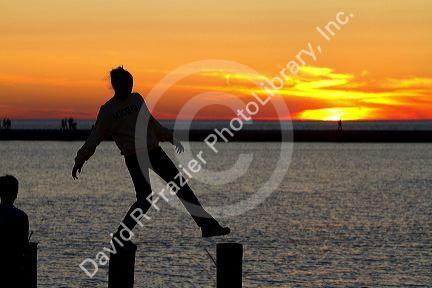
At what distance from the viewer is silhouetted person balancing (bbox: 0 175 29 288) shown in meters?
10.5

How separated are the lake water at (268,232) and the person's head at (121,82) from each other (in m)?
17.6

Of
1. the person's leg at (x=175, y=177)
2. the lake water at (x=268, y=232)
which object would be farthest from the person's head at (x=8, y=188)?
the lake water at (x=268, y=232)

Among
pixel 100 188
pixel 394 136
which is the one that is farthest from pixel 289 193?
pixel 394 136

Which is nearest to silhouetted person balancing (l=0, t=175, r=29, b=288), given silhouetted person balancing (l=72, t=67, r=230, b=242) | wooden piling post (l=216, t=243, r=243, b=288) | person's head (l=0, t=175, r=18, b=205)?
person's head (l=0, t=175, r=18, b=205)

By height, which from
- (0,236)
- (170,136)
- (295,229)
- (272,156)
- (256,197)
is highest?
(272,156)

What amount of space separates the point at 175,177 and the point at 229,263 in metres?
1.45

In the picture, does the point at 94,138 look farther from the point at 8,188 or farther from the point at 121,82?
the point at 8,188

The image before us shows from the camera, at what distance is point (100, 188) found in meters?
66.1

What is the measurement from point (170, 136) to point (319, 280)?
746 inches

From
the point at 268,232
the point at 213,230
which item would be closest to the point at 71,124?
the point at 268,232

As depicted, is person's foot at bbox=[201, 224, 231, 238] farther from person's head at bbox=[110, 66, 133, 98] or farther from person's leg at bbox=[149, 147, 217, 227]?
person's head at bbox=[110, 66, 133, 98]

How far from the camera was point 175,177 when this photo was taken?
12.2m

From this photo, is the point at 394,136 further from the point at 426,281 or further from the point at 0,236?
the point at 0,236

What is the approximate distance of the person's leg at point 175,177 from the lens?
12.1 m
